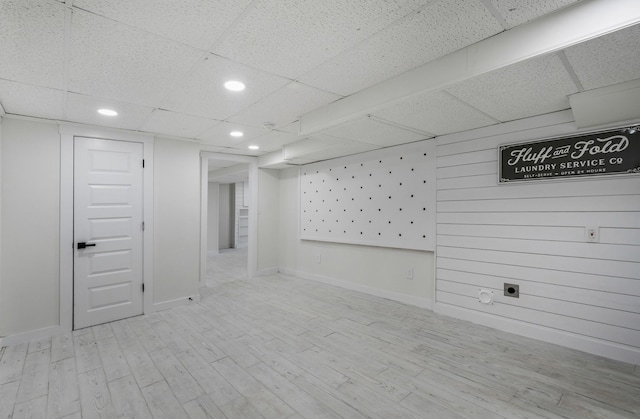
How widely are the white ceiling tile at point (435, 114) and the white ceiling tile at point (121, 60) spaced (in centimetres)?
168

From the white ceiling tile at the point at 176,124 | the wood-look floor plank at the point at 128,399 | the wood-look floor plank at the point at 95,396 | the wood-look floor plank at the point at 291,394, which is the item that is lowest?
the wood-look floor plank at the point at 95,396

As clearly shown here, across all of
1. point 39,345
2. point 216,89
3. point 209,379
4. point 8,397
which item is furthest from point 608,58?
point 39,345

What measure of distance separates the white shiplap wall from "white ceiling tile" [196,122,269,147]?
245 centimetres

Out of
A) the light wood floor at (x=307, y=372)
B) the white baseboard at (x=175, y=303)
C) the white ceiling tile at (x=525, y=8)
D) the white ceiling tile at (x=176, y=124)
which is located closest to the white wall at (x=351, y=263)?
the light wood floor at (x=307, y=372)

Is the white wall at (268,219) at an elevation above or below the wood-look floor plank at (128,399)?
above

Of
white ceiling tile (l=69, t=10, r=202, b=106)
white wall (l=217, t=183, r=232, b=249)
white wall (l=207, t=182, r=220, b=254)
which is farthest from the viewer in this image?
white wall (l=217, t=183, r=232, b=249)

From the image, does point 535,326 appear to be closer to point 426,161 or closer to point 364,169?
point 426,161

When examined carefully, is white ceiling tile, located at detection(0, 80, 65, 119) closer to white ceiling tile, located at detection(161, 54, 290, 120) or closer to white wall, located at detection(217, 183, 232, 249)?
white ceiling tile, located at detection(161, 54, 290, 120)

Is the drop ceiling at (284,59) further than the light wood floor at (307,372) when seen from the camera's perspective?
No

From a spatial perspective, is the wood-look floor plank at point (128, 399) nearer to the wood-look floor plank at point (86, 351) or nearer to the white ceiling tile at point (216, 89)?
the wood-look floor plank at point (86, 351)

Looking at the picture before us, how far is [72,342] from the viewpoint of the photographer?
2994mm

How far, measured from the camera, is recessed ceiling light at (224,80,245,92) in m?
2.34

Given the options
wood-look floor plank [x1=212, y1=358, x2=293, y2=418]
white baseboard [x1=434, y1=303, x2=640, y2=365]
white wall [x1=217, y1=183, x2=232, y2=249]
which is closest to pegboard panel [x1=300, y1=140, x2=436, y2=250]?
white baseboard [x1=434, y1=303, x2=640, y2=365]

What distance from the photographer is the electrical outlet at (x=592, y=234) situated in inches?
102
